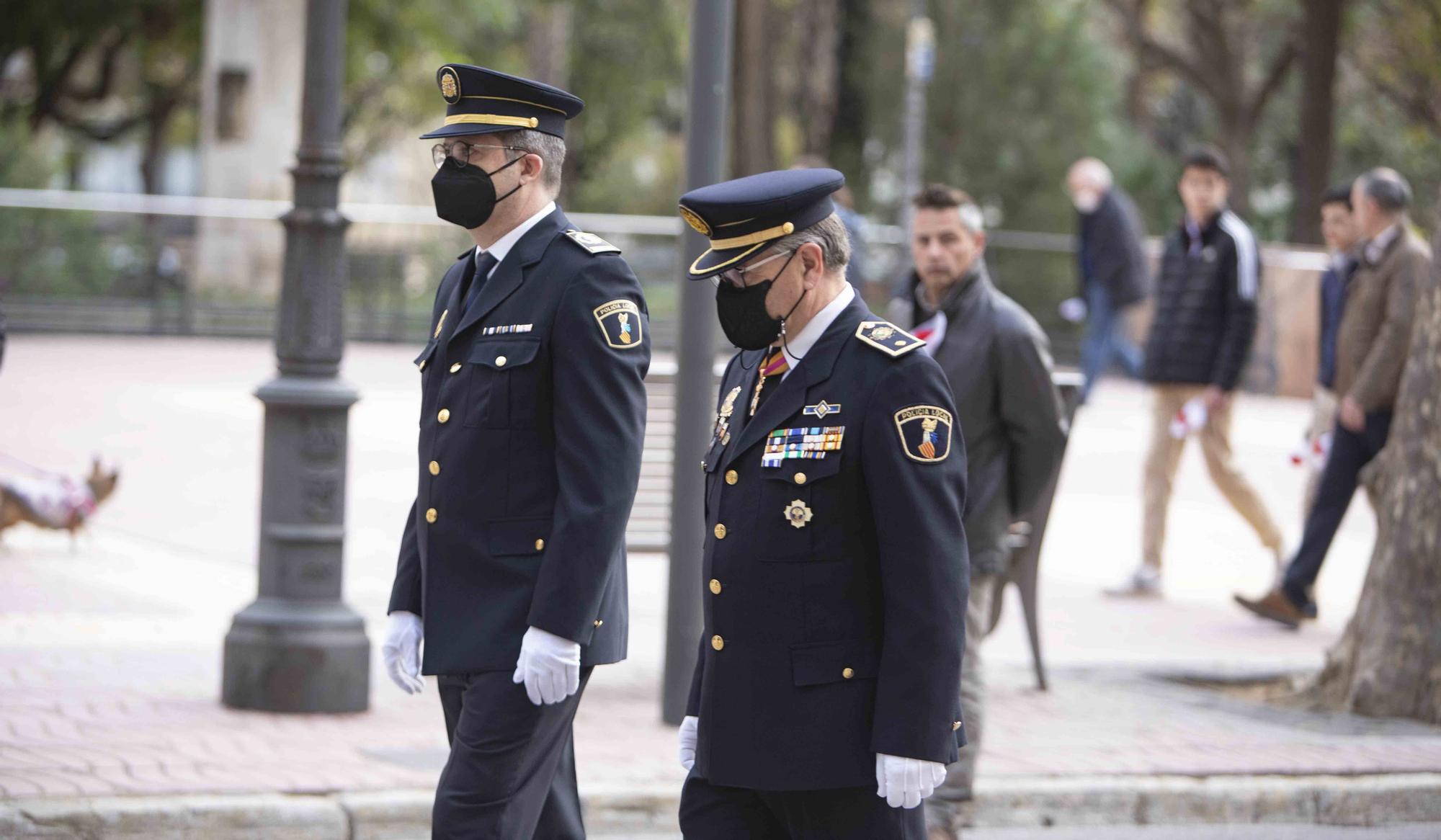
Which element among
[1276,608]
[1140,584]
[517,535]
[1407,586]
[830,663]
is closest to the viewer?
[830,663]

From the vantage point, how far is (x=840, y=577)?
3393 mm

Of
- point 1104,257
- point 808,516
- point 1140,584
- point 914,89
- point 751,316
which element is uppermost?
point 914,89

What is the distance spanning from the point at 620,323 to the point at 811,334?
1.76 ft

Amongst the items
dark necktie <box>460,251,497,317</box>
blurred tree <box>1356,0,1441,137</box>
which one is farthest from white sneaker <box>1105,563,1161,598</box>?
blurred tree <box>1356,0,1441,137</box>

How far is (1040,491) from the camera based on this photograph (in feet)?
19.3

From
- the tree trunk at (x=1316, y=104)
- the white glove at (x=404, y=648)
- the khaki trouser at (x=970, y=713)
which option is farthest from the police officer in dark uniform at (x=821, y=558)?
the tree trunk at (x=1316, y=104)

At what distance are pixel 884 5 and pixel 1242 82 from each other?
8.57 m

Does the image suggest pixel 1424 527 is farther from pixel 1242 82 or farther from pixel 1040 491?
pixel 1242 82

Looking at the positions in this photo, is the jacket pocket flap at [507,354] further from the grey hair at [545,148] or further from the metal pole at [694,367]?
the metal pole at [694,367]

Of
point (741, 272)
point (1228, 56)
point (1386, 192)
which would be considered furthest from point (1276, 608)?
point (1228, 56)

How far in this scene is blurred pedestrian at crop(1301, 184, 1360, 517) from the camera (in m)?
9.05

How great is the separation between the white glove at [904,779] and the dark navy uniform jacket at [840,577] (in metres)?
0.02

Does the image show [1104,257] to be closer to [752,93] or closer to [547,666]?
[752,93]

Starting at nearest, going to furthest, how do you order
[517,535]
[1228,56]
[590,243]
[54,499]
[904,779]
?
1. [904,779]
2. [517,535]
3. [590,243]
4. [54,499]
5. [1228,56]
